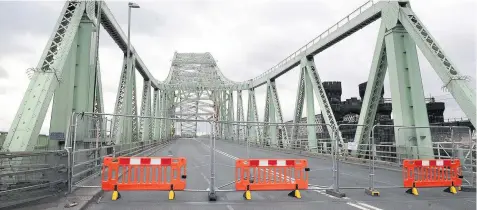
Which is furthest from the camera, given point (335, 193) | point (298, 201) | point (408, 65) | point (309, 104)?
point (309, 104)

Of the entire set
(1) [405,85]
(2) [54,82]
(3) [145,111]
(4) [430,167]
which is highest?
(3) [145,111]

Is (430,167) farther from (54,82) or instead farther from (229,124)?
(54,82)

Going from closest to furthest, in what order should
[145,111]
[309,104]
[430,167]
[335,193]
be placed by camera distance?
[335,193]
[430,167]
[309,104]
[145,111]

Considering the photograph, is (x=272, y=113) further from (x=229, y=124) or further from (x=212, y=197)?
(x=212, y=197)

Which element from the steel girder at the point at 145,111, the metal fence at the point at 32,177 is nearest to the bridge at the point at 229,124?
the metal fence at the point at 32,177

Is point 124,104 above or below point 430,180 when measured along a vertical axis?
above

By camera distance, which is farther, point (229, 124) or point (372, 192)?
point (229, 124)

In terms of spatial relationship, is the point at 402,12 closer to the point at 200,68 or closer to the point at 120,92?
the point at 120,92

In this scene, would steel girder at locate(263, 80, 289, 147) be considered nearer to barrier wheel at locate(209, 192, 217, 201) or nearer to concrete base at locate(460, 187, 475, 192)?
concrete base at locate(460, 187, 475, 192)

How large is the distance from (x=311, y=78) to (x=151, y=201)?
684 inches

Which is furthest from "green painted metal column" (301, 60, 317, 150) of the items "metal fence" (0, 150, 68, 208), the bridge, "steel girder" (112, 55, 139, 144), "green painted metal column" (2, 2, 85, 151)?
"metal fence" (0, 150, 68, 208)

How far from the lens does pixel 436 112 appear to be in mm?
34125

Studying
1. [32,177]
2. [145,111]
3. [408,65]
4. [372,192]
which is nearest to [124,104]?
[32,177]

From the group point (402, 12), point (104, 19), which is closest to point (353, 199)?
point (402, 12)
